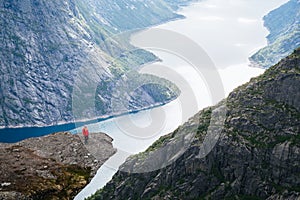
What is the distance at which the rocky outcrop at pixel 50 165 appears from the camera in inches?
1377

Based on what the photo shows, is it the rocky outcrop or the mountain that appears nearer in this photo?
the rocky outcrop

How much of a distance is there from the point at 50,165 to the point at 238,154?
102 meters

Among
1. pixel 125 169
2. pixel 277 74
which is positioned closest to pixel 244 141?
pixel 277 74

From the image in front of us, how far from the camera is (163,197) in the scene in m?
141

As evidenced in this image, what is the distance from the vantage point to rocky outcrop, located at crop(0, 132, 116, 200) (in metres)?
35.0

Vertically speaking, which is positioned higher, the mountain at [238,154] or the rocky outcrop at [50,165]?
the mountain at [238,154]

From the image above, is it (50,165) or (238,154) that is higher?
(238,154)

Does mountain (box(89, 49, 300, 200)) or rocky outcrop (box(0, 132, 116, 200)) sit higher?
mountain (box(89, 49, 300, 200))

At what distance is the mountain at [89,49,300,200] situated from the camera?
129125 mm

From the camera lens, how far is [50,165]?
3959 cm

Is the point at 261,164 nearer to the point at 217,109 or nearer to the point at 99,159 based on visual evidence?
the point at 217,109

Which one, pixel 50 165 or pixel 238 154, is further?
pixel 238 154

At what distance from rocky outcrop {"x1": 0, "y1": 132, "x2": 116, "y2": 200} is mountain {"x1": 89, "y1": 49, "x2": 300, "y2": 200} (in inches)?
3630

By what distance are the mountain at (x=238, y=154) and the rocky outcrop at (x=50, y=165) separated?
9219cm
